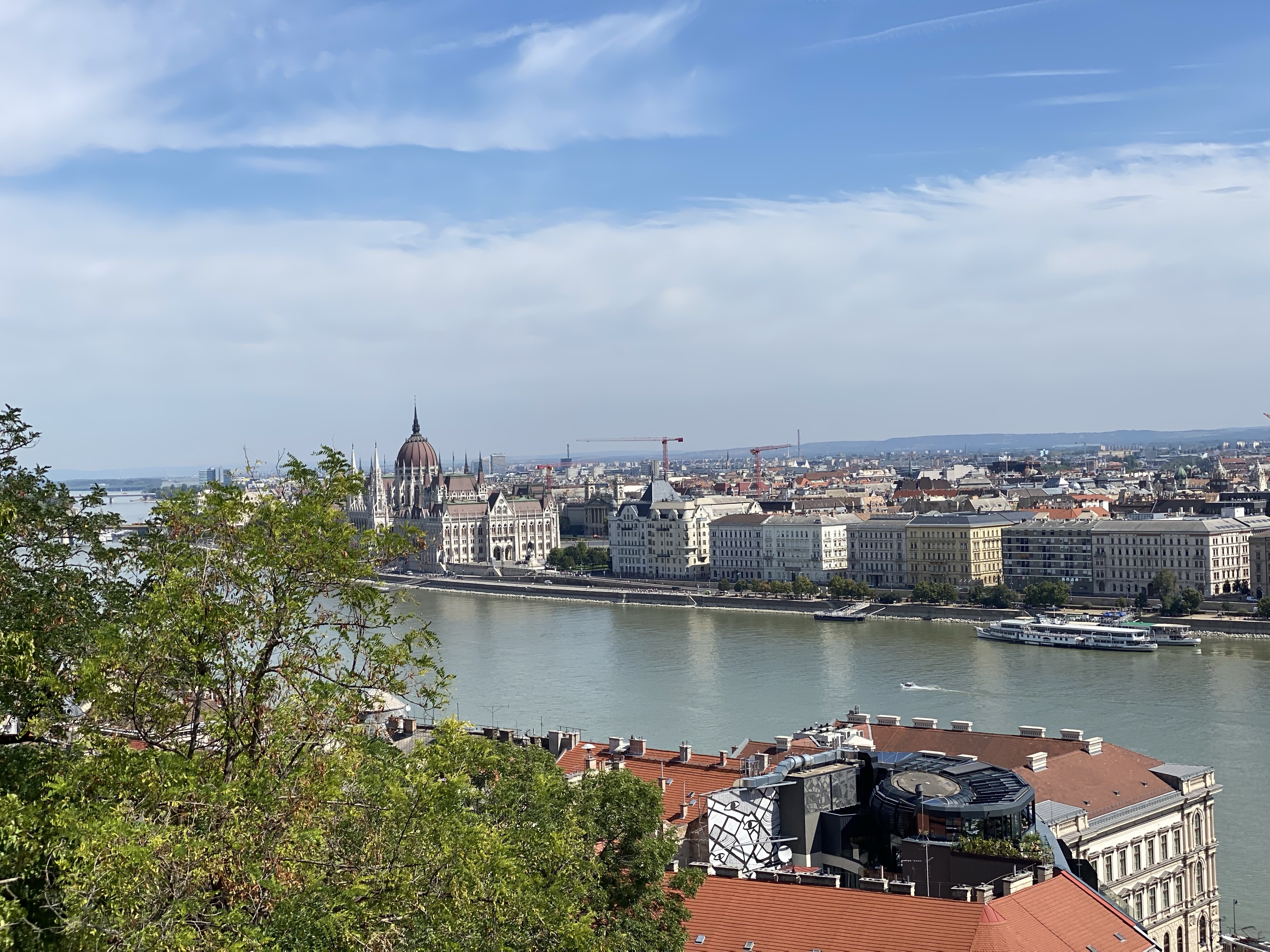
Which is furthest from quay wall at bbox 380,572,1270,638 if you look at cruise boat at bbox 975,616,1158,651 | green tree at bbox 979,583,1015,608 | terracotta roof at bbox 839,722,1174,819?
terracotta roof at bbox 839,722,1174,819

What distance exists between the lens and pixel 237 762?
523 centimetres

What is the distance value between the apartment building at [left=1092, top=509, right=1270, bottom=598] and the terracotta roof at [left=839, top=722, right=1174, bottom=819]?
27046mm

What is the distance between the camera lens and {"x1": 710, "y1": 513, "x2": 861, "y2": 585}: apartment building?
50.0 metres

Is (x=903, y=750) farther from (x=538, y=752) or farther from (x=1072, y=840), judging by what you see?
(x=538, y=752)

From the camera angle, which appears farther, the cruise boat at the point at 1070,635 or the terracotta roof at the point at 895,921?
the cruise boat at the point at 1070,635

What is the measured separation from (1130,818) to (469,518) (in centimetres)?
5475

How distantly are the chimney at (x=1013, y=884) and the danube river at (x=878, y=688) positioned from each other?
16.8 feet

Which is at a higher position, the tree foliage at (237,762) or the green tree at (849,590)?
the tree foliage at (237,762)

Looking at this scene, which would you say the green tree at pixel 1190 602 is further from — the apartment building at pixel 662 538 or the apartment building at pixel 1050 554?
the apartment building at pixel 662 538

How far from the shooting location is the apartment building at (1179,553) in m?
40.5

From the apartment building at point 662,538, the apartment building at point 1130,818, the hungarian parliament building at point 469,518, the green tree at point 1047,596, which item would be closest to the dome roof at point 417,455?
the hungarian parliament building at point 469,518

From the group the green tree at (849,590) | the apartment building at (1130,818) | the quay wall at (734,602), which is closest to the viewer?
the apartment building at (1130,818)

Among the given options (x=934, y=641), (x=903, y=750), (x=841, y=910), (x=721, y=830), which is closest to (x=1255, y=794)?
(x=903, y=750)

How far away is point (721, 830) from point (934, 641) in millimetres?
23542
